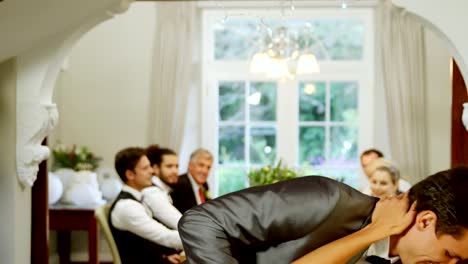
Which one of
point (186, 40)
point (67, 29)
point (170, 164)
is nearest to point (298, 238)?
point (67, 29)

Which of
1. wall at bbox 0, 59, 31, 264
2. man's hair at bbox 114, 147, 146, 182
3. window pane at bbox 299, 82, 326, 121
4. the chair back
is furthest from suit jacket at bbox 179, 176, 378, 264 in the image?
window pane at bbox 299, 82, 326, 121

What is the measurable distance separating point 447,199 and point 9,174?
184 cm

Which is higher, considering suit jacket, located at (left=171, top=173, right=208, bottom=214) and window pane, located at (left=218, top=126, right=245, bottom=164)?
window pane, located at (left=218, top=126, right=245, bottom=164)

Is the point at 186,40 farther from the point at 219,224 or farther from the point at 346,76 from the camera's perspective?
the point at 219,224

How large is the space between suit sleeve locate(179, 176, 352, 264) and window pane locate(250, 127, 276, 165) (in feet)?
19.6

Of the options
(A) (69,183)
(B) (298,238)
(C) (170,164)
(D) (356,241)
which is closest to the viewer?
(D) (356,241)

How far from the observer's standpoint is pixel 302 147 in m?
8.16

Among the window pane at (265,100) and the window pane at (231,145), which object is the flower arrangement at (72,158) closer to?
the window pane at (231,145)

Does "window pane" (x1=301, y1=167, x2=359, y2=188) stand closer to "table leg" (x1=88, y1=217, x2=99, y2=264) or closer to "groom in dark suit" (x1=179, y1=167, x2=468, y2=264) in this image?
"table leg" (x1=88, y1=217, x2=99, y2=264)

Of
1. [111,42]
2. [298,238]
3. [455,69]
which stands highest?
[111,42]

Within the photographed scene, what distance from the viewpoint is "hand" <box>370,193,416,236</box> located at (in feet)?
6.60

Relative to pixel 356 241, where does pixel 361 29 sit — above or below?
above

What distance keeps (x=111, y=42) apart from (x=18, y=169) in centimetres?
485

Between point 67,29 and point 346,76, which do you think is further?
point 346,76
